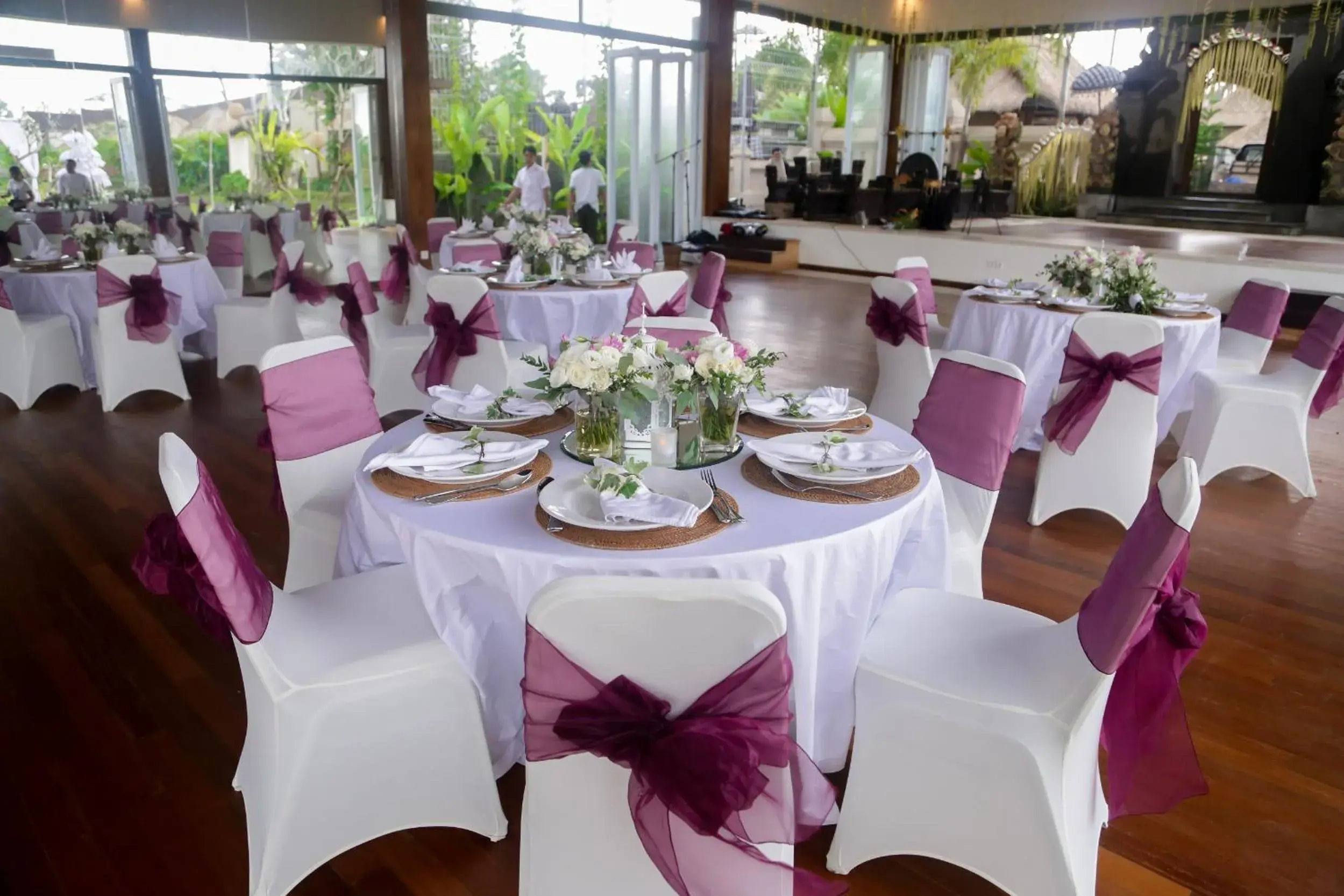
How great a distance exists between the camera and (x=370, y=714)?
78.2 inches

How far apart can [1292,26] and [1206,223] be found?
2.91 m

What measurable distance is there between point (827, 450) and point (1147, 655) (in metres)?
0.83

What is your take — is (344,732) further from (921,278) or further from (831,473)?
(921,278)

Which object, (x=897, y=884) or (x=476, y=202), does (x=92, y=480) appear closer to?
(x=897, y=884)

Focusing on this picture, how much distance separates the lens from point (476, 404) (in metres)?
2.71

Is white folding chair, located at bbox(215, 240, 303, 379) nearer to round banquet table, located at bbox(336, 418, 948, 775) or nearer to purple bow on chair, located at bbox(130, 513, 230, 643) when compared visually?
round banquet table, located at bbox(336, 418, 948, 775)

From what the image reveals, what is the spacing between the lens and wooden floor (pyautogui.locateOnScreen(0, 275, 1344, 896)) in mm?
2160

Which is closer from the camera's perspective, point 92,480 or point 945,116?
point 92,480

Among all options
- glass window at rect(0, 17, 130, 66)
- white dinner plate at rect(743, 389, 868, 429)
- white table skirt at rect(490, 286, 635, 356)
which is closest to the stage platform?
white table skirt at rect(490, 286, 635, 356)

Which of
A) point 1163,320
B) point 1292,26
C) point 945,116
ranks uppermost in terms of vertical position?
point 1292,26

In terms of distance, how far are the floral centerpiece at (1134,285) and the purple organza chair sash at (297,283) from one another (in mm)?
5052

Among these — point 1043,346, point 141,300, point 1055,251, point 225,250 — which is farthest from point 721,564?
point 1055,251

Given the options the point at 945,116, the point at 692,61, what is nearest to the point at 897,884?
the point at 692,61

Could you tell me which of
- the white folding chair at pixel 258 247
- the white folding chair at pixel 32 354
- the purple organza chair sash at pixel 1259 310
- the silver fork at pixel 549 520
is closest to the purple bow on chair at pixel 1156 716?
the silver fork at pixel 549 520
